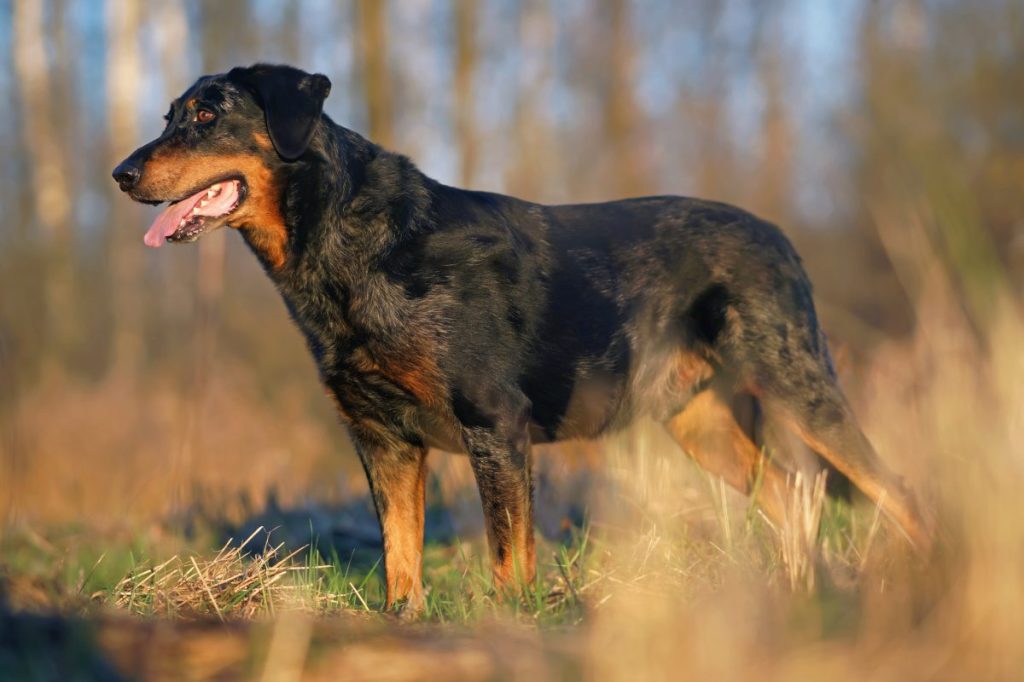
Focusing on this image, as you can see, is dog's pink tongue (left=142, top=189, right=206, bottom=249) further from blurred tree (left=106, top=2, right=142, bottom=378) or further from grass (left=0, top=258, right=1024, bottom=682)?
blurred tree (left=106, top=2, right=142, bottom=378)

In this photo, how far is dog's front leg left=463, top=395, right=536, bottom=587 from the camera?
4.54 metres

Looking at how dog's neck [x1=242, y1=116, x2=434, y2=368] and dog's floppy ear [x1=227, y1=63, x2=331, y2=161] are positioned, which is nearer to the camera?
dog's neck [x1=242, y1=116, x2=434, y2=368]

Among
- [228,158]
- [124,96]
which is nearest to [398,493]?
[228,158]

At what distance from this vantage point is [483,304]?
4887 mm

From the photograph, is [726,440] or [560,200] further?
[560,200]

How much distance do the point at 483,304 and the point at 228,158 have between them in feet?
4.46

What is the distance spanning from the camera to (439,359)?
465 cm

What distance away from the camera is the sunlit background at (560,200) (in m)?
3.26

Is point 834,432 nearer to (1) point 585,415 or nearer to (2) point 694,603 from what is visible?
(1) point 585,415

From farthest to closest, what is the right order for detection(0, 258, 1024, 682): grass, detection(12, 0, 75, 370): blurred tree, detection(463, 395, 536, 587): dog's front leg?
1. detection(12, 0, 75, 370): blurred tree
2. detection(463, 395, 536, 587): dog's front leg
3. detection(0, 258, 1024, 682): grass

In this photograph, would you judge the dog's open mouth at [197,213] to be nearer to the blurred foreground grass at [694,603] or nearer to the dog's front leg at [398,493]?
the dog's front leg at [398,493]

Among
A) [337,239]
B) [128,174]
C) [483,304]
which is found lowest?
[483,304]

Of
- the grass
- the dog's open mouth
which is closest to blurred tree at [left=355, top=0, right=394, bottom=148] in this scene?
the dog's open mouth

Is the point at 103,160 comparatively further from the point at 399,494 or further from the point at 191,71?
the point at 399,494
